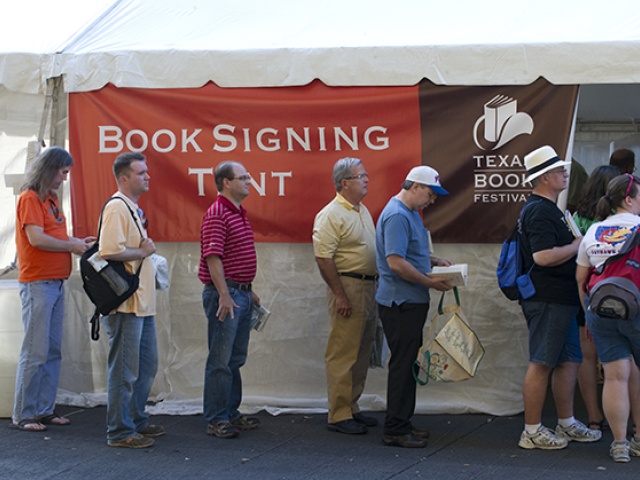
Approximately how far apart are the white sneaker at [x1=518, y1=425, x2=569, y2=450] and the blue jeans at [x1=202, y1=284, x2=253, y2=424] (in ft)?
5.82

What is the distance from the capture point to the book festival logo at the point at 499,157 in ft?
19.6

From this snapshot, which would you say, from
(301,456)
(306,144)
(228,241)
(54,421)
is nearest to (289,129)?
(306,144)

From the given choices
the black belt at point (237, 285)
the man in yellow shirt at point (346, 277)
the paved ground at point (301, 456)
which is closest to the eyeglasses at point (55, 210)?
the black belt at point (237, 285)

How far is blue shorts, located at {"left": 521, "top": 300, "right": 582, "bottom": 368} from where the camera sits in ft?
16.7

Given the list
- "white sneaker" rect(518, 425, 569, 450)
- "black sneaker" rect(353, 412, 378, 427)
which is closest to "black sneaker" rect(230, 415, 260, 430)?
"black sneaker" rect(353, 412, 378, 427)

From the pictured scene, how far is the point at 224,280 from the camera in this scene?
17.7 ft

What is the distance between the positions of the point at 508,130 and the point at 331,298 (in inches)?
63.2

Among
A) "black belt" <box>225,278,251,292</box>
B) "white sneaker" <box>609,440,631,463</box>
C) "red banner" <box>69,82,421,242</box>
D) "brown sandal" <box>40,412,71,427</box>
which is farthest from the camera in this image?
"red banner" <box>69,82,421,242</box>

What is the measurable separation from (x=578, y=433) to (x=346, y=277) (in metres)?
1.65

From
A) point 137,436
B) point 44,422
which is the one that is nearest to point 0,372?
point 44,422

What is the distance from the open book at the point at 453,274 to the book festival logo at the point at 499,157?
0.97 metres

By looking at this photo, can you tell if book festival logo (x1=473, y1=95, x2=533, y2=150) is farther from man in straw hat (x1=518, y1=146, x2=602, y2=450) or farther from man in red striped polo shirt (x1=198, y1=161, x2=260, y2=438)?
man in red striped polo shirt (x1=198, y1=161, x2=260, y2=438)

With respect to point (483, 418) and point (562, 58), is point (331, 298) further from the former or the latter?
point (562, 58)

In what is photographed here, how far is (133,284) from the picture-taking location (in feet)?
17.0
